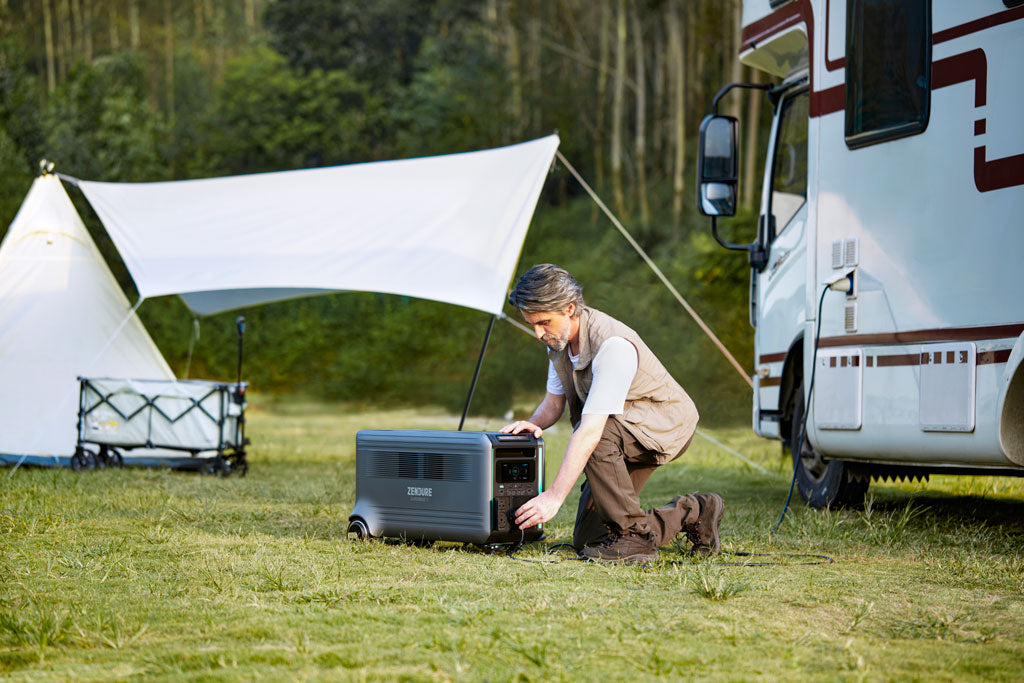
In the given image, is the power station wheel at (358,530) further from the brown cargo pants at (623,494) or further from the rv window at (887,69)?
the rv window at (887,69)

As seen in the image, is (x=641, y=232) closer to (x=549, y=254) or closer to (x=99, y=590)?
(x=549, y=254)

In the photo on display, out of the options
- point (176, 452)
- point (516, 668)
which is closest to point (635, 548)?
point (516, 668)

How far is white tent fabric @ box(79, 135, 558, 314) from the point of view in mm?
7809

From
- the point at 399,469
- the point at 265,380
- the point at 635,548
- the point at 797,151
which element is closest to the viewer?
the point at 635,548

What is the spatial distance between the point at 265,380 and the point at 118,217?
12.9 meters

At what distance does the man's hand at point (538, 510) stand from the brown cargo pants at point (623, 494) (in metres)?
0.25

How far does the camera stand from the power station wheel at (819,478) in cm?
621

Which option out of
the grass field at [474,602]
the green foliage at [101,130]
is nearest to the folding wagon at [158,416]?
the grass field at [474,602]

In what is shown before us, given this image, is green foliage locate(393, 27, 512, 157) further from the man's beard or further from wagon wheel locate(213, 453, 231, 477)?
the man's beard

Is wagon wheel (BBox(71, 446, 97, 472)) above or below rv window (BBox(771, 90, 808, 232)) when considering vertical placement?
below

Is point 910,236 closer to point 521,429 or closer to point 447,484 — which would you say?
point 521,429

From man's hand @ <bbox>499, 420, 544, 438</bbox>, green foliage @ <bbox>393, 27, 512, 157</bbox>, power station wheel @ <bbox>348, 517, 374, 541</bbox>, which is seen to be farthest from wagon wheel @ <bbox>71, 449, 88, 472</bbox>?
green foliage @ <bbox>393, 27, 512, 157</bbox>

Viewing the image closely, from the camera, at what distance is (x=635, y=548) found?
14.5ft

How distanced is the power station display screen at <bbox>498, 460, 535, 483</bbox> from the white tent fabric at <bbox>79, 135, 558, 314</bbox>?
2.80 metres
